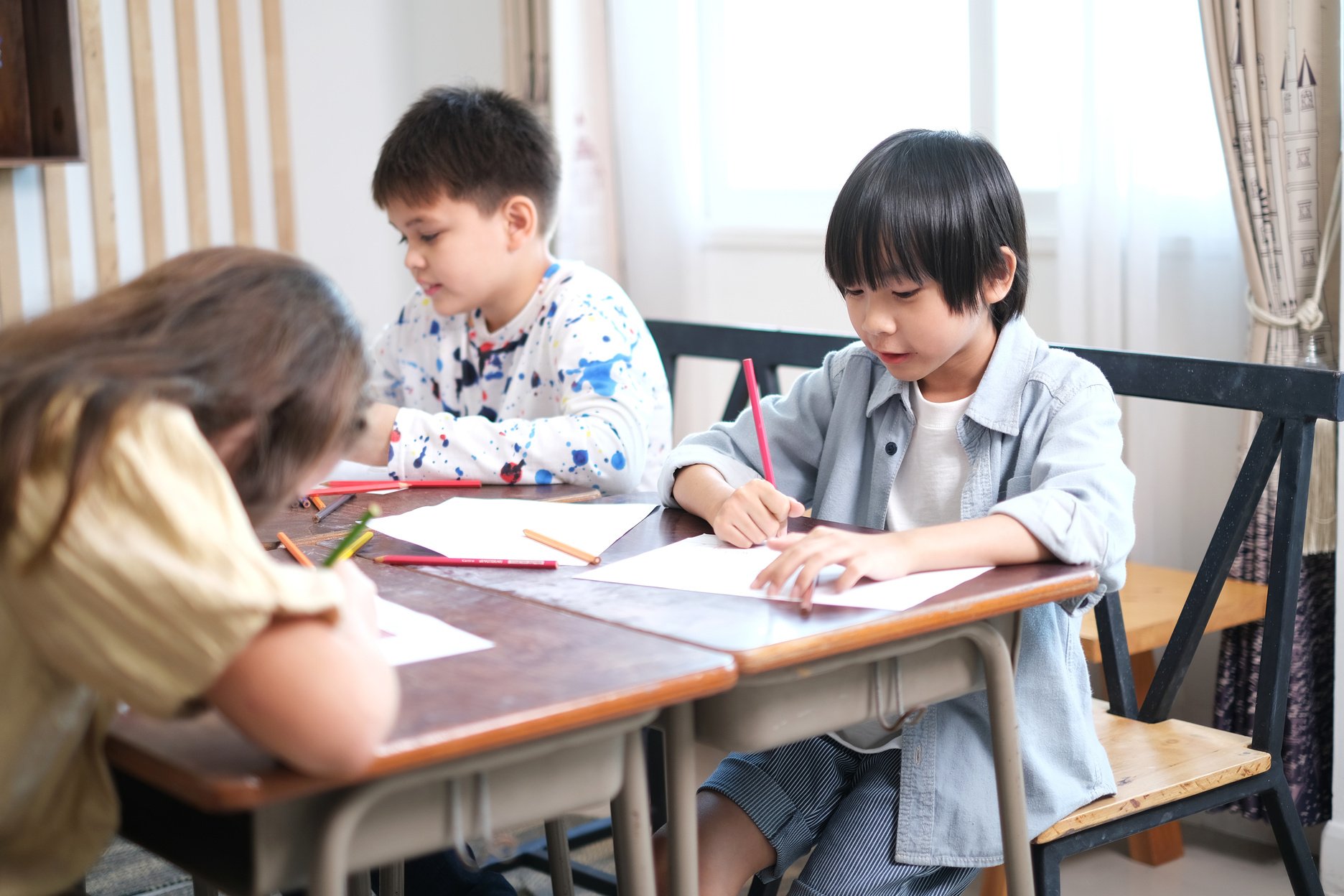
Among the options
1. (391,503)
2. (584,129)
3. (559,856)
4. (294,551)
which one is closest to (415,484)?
(391,503)

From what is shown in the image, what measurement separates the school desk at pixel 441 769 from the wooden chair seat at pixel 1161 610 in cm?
112

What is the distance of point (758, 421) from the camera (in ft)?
5.00

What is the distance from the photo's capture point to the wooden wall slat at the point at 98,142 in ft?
10.4

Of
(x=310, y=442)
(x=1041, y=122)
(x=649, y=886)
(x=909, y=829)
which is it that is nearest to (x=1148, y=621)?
(x=909, y=829)

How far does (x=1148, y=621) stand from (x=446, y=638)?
1308 millimetres

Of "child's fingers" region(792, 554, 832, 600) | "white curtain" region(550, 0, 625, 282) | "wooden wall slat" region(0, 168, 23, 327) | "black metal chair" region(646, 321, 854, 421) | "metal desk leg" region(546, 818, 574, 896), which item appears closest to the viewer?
"child's fingers" region(792, 554, 832, 600)

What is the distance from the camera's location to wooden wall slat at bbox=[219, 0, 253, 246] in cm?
343

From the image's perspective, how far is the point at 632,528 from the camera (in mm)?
1450

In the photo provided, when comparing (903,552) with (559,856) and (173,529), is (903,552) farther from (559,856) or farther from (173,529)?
(559,856)

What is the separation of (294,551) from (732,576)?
17.3 inches

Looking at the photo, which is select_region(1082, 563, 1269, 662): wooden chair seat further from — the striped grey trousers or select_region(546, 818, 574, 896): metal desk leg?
select_region(546, 818, 574, 896): metal desk leg

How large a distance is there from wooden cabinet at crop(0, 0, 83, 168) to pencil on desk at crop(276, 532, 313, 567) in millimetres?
1983

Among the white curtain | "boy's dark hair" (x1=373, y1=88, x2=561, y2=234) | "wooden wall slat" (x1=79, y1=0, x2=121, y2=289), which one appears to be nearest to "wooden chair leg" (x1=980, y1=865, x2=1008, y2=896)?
"boy's dark hair" (x1=373, y1=88, x2=561, y2=234)

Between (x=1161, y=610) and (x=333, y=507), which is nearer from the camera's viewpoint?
(x=333, y=507)
